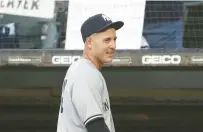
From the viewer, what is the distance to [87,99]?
281cm

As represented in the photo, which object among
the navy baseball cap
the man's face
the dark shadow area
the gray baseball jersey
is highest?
the navy baseball cap

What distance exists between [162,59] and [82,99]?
5.12ft

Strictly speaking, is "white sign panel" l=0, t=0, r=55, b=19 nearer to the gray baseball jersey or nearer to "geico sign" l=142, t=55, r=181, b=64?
"geico sign" l=142, t=55, r=181, b=64

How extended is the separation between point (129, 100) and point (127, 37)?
715mm

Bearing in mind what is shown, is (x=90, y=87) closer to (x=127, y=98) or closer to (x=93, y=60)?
(x=93, y=60)

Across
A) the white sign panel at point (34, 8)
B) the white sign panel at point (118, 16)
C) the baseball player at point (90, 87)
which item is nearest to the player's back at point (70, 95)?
the baseball player at point (90, 87)

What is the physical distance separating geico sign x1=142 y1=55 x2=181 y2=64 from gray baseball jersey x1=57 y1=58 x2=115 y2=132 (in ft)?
4.46

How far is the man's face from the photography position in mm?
2949

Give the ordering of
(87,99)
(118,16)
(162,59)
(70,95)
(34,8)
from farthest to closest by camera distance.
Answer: (34,8), (118,16), (162,59), (70,95), (87,99)

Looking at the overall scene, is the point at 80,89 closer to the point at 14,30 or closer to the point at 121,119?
the point at 14,30

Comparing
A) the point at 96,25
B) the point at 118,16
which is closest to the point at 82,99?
the point at 96,25

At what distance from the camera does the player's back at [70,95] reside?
2.89m

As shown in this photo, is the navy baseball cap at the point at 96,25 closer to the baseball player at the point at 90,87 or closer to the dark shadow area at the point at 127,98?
the baseball player at the point at 90,87

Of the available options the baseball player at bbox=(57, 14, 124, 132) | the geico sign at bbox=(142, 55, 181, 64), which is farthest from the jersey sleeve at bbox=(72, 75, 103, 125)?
the geico sign at bbox=(142, 55, 181, 64)
